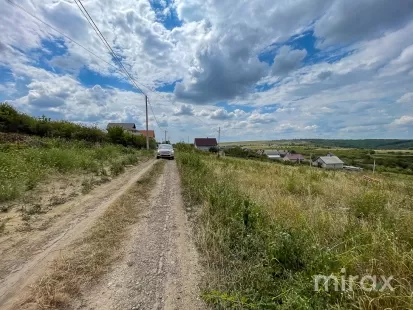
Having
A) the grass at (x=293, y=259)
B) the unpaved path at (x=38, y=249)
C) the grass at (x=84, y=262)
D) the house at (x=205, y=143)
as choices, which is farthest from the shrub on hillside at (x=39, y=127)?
the house at (x=205, y=143)

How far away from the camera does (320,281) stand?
2.33 metres

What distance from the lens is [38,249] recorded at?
3.89m

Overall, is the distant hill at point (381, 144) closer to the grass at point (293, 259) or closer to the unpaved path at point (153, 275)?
the grass at point (293, 259)

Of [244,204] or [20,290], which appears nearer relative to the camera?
[20,290]

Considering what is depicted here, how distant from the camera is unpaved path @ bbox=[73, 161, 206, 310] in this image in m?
2.69

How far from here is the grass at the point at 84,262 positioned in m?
2.71

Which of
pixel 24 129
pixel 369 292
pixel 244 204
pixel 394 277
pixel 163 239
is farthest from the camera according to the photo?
pixel 24 129

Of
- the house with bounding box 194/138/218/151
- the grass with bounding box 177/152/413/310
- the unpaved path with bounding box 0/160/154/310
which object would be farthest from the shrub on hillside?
the house with bounding box 194/138/218/151

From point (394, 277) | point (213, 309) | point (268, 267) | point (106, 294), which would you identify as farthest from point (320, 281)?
point (106, 294)

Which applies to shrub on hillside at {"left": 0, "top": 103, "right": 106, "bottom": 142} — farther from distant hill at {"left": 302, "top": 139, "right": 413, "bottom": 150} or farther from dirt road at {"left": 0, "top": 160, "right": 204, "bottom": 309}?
distant hill at {"left": 302, "top": 139, "right": 413, "bottom": 150}

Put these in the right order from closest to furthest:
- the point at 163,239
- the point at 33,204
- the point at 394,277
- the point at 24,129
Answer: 1. the point at 394,277
2. the point at 163,239
3. the point at 33,204
4. the point at 24,129

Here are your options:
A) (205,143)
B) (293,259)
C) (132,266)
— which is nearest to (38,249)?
(132,266)

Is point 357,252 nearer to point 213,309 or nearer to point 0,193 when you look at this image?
point 213,309

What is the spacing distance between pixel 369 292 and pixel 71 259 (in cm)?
376
